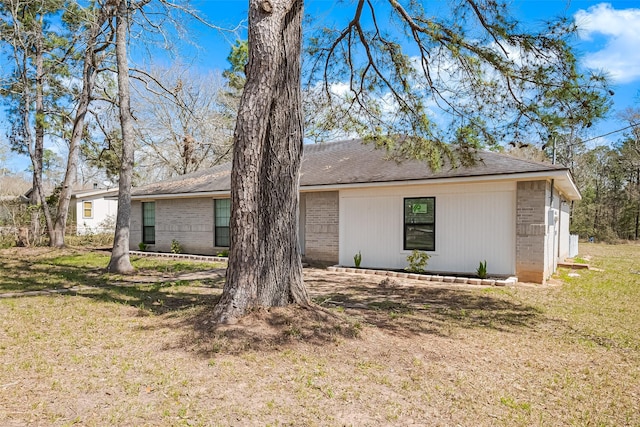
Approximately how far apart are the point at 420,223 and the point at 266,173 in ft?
22.4

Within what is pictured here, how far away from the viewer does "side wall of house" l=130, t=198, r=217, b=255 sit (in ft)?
50.9

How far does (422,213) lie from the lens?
36.6 ft

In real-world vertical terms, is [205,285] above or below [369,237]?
below

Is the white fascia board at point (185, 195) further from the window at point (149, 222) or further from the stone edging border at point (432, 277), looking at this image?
the stone edging border at point (432, 277)

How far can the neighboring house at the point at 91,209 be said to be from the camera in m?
27.2

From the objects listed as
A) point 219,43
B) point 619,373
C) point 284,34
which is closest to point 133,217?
point 219,43

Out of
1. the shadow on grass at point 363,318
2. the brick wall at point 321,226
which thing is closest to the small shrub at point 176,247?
the brick wall at point 321,226

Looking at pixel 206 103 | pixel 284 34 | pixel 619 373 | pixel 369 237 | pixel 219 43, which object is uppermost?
pixel 206 103

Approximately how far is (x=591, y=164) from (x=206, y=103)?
2914 centimetres

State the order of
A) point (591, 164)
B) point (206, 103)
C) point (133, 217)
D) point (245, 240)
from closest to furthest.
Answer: point (245, 240) < point (133, 217) < point (206, 103) < point (591, 164)

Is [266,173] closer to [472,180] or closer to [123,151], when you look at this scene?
[472,180]

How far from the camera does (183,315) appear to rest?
5770 millimetres

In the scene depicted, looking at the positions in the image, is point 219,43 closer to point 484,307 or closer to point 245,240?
point 245,240

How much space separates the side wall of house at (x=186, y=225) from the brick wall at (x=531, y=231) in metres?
10.3
